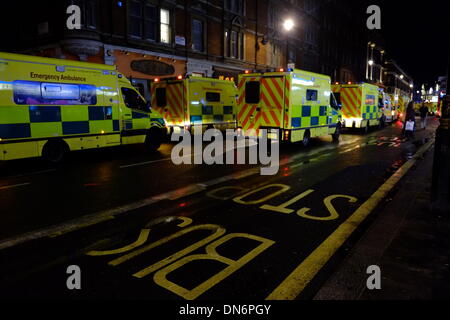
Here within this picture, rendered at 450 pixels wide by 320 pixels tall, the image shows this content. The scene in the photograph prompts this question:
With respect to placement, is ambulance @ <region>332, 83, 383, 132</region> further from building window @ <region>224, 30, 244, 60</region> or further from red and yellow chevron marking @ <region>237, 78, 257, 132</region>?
building window @ <region>224, 30, 244, 60</region>

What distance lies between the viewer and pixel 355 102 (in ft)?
63.9

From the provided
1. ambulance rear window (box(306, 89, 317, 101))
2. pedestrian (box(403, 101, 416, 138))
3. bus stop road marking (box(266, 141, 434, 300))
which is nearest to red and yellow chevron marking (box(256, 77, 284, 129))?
ambulance rear window (box(306, 89, 317, 101))

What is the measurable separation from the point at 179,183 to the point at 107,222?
253 cm

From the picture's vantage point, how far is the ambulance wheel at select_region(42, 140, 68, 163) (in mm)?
9323

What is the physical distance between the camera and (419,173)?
8227mm

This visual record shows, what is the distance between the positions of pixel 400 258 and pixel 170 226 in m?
2.81

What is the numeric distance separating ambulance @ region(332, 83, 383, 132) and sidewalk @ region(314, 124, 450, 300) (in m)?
14.8

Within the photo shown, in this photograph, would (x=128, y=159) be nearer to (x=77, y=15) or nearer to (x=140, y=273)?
(x=140, y=273)

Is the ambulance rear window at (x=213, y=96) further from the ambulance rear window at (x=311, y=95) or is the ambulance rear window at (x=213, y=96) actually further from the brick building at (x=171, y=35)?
the brick building at (x=171, y=35)

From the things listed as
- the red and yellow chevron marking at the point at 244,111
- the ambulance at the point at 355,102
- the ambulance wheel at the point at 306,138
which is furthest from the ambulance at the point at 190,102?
the ambulance at the point at 355,102

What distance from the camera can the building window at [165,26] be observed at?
2105cm

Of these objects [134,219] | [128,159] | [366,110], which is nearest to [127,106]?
[128,159]

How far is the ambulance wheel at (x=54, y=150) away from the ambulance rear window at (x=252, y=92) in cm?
645

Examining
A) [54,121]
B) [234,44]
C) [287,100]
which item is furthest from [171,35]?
[54,121]
